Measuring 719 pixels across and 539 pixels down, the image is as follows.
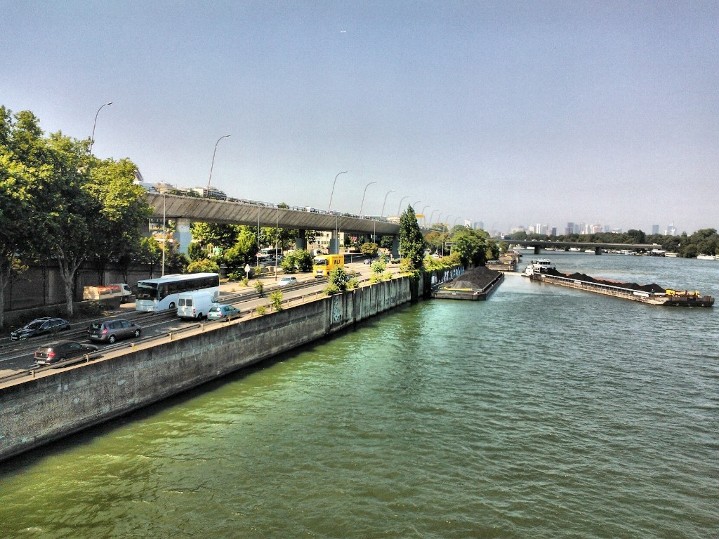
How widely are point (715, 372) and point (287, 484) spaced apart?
3771 centimetres

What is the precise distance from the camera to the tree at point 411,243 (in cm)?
9381

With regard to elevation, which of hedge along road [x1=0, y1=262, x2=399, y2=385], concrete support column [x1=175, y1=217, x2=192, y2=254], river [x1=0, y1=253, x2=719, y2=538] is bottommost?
river [x1=0, y1=253, x2=719, y2=538]

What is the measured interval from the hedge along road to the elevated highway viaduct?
9.71 m

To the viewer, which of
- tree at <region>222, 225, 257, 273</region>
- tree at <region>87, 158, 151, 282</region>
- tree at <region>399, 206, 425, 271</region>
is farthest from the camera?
tree at <region>399, 206, 425, 271</region>

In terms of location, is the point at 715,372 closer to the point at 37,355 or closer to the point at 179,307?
the point at 179,307

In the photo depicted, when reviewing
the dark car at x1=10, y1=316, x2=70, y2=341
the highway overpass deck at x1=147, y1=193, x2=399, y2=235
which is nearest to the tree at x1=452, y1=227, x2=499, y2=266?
the highway overpass deck at x1=147, y1=193, x2=399, y2=235

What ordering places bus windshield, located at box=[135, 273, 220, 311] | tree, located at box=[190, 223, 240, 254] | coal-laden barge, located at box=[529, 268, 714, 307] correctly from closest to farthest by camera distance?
bus windshield, located at box=[135, 273, 220, 311], coal-laden barge, located at box=[529, 268, 714, 307], tree, located at box=[190, 223, 240, 254]

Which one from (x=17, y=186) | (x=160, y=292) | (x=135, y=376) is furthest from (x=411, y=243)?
(x=17, y=186)

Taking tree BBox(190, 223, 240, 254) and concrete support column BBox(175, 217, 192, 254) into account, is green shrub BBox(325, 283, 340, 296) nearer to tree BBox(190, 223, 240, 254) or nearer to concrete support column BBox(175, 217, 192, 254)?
concrete support column BBox(175, 217, 192, 254)

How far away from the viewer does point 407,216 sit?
341 ft

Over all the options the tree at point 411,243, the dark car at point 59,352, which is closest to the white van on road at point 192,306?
the dark car at point 59,352

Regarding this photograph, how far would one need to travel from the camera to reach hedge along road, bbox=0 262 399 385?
25906 millimetres

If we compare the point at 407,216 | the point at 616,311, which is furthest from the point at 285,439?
the point at 407,216

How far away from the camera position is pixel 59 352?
24.6m
